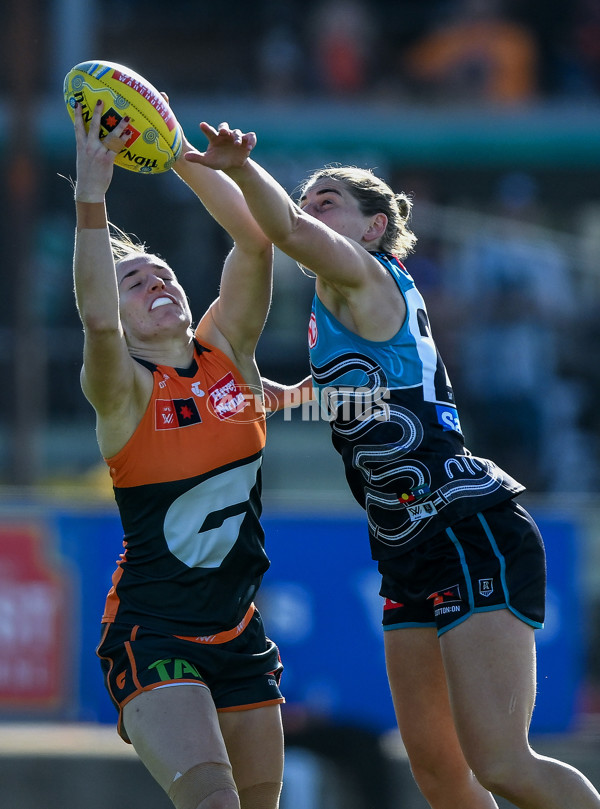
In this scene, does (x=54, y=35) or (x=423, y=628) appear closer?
(x=423, y=628)

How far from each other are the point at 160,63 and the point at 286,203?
9.98 metres

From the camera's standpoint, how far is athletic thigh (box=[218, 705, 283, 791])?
3.43 meters

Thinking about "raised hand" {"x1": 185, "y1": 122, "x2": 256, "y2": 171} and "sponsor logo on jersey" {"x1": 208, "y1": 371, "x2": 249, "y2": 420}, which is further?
"sponsor logo on jersey" {"x1": 208, "y1": 371, "x2": 249, "y2": 420}

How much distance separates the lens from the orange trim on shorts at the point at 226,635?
3398 millimetres

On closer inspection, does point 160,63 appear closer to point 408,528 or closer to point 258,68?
point 258,68

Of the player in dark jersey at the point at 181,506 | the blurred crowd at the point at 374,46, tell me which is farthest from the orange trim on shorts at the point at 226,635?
the blurred crowd at the point at 374,46

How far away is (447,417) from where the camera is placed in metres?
3.52

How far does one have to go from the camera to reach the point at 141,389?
3.51 m

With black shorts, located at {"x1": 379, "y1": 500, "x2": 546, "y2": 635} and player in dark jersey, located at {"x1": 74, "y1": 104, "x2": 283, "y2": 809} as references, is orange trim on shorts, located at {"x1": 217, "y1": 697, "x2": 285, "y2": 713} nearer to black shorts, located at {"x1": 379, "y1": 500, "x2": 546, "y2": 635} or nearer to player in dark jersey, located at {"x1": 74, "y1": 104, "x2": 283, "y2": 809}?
player in dark jersey, located at {"x1": 74, "y1": 104, "x2": 283, "y2": 809}

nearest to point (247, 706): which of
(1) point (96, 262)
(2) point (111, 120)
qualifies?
(1) point (96, 262)

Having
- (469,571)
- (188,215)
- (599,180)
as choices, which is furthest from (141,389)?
(599,180)

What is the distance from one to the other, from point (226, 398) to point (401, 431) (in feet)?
1.95

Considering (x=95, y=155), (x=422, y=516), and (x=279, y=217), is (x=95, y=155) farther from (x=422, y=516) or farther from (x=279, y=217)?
(x=422, y=516)

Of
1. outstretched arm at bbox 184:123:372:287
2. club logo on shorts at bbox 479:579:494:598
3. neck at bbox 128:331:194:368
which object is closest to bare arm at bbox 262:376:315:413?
neck at bbox 128:331:194:368
